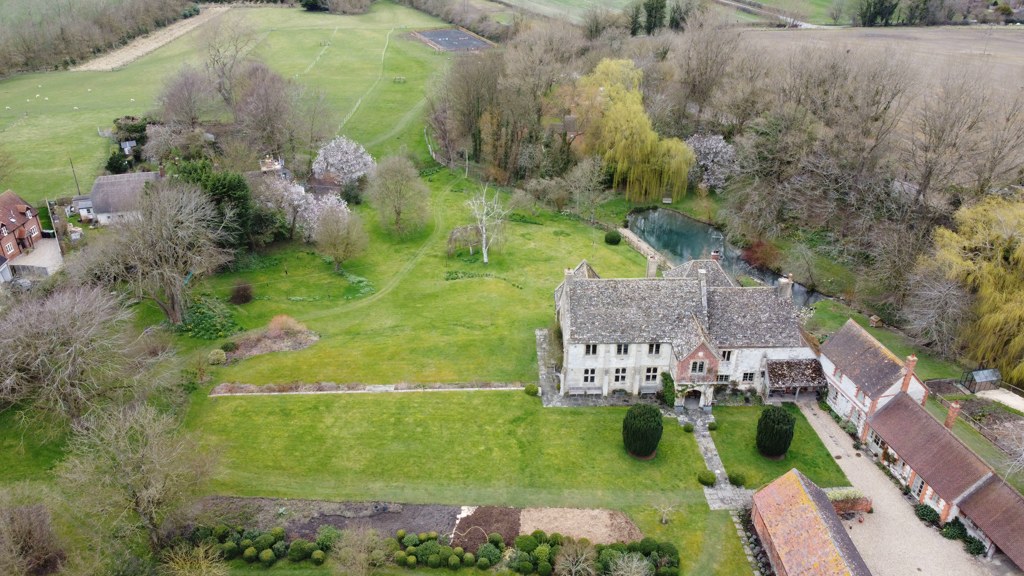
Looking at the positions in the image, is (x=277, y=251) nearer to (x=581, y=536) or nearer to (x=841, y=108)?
(x=581, y=536)

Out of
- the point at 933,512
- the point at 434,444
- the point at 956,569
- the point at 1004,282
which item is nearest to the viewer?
the point at 956,569

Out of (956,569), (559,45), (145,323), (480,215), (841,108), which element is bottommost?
(956,569)

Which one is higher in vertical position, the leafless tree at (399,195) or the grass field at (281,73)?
the grass field at (281,73)

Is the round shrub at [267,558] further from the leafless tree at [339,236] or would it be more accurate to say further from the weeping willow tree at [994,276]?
the weeping willow tree at [994,276]

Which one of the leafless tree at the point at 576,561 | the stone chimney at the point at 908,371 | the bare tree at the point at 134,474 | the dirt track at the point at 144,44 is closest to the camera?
the bare tree at the point at 134,474

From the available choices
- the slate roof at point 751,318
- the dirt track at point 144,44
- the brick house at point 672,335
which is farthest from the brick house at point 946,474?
the dirt track at point 144,44

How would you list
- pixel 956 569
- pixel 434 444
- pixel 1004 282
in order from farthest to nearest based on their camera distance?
pixel 1004 282 → pixel 434 444 → pixel 956 569

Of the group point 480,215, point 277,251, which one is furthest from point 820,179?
point 277,251

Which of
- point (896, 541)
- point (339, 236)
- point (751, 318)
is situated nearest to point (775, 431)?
point (896, 541)
